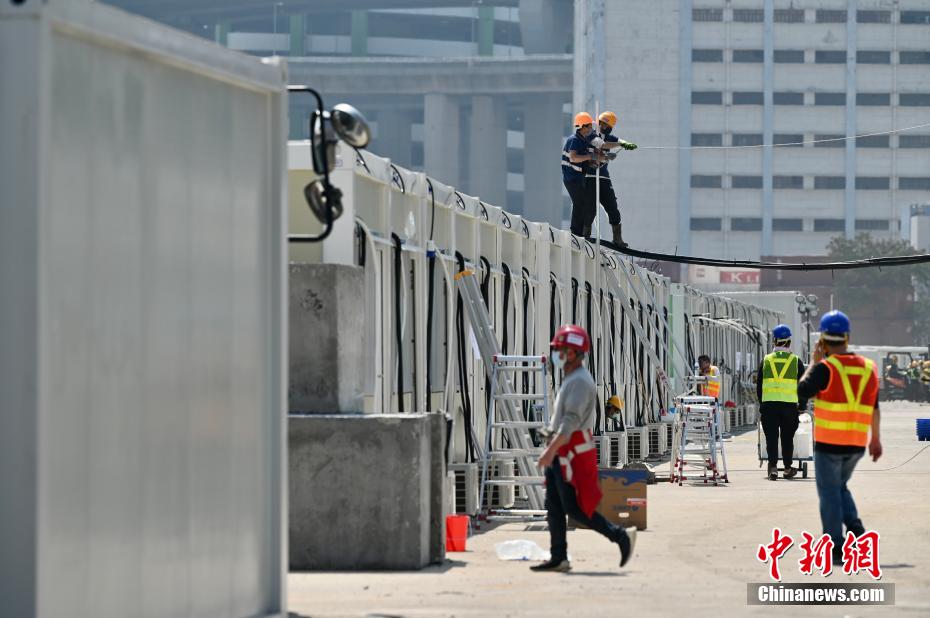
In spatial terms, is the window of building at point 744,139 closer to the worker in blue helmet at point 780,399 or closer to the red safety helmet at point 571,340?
the worker in blue helmet at point 780,399

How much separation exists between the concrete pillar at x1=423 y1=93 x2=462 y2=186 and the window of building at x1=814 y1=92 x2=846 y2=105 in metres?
26.5

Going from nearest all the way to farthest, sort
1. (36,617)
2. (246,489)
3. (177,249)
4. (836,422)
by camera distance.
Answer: (36,617)
(177,249)
(246,489)
(836,422)

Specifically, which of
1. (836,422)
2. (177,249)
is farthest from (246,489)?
(836,422)

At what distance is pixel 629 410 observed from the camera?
91.4 ft

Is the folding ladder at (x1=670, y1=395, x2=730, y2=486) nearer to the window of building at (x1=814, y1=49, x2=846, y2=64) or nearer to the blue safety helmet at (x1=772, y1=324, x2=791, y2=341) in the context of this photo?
the blue safety helmet at (x1=772, y1=324, x2=791, y2=341)

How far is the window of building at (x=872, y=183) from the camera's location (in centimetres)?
14400

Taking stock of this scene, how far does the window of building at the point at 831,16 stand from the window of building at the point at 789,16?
133 centimetres

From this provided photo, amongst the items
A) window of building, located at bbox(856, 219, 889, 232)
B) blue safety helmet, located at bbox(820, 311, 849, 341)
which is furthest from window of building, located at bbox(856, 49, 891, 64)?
blue safety helmet, located at bbox(820, 311, 849, 341)

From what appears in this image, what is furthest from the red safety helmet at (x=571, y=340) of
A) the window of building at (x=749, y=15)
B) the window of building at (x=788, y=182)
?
the window of building at (x=788, y=182)

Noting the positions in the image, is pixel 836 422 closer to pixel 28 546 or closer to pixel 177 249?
pixel 177 249

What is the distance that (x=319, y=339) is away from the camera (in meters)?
12.7

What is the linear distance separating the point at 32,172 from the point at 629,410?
839 inches

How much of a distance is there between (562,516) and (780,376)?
10525mm

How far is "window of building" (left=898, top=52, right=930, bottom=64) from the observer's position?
14338 centimetres
